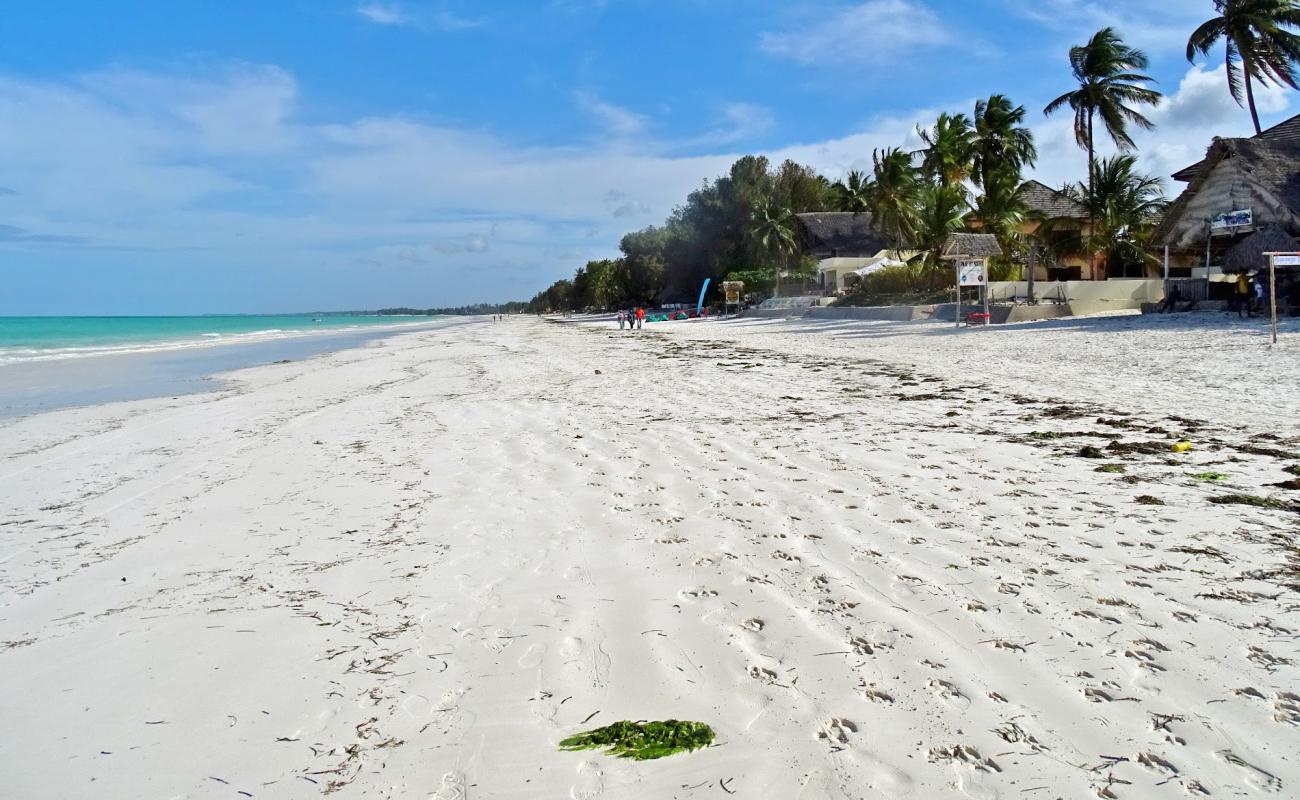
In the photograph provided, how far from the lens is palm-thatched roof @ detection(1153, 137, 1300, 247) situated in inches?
670

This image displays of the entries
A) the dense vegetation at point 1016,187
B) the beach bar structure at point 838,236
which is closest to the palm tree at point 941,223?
the dense vegetation at point 1016,187

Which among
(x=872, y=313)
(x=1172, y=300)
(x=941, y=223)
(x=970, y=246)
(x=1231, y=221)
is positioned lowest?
(x=1172, y=300)

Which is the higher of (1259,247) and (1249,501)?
(1259,247)

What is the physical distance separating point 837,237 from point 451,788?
46809 mm

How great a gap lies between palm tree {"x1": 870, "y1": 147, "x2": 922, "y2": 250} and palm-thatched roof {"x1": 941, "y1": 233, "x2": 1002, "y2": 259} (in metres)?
14.1

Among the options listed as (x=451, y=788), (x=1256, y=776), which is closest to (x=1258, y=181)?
(x=1256, y=776)

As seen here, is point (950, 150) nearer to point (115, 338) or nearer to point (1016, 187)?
point (1016, 187)

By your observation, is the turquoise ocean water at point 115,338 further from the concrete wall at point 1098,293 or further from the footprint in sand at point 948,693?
the concrete wall at point 1098,293

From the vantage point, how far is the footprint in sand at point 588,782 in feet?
6.15

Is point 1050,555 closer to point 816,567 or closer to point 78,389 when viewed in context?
point 816,567

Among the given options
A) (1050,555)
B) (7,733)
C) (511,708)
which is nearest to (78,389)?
(7,733)

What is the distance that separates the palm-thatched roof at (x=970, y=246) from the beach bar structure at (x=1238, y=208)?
166 inches

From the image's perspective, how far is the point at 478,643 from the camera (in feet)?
8.82

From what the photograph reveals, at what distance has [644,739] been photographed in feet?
6.83
